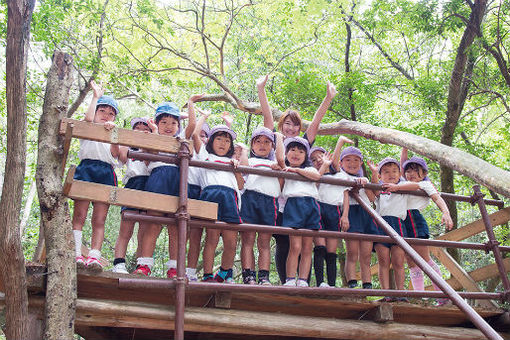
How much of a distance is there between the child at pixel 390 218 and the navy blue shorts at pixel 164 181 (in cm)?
206

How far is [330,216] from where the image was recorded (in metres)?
4.89

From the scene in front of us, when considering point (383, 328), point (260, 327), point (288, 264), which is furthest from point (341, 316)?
point (260, 327)

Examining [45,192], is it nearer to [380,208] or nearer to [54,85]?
[54,85]

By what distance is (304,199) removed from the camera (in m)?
4.61

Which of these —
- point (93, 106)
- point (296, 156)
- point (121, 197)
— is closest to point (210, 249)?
point (121, 197)

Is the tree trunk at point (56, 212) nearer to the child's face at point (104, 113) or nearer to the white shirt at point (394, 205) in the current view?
the child's face at point (104, 113)

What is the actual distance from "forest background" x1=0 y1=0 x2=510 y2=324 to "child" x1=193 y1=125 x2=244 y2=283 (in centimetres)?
443

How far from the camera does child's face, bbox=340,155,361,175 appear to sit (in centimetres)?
532

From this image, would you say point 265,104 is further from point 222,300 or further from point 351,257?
point 222,300

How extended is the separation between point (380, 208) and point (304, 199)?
112 centimetres

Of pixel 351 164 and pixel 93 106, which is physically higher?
pixel 93 106

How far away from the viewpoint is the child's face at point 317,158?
537 cm

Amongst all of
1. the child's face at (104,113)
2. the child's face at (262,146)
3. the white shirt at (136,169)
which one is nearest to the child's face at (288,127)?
the child's face at (262,146)

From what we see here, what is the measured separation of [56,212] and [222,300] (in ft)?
4.73
